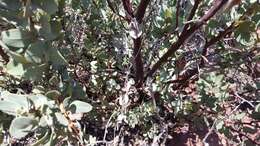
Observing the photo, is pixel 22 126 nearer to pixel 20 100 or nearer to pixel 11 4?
pixel 20 100

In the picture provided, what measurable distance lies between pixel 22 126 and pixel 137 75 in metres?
0.56

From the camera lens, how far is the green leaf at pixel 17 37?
97 centimetres

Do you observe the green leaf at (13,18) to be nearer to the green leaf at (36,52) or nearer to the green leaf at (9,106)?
the green leaf at (36,52)

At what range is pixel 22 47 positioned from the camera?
40.6 inches

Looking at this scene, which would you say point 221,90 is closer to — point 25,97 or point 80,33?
point 80,33

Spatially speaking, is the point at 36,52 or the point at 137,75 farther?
the point at 137,75

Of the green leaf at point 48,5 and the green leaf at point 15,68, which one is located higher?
the green leaf at point 48,5

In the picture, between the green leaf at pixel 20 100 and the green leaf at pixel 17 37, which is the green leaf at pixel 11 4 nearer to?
the green leaf at pixel 17 37

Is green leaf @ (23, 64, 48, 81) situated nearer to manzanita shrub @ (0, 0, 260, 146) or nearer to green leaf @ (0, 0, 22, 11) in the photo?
manzanita shrub @ (0, 0, 260, 146)

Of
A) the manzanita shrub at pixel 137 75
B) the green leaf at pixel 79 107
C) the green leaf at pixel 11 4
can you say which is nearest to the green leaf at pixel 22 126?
the manzanita shrub at pixel 137 75

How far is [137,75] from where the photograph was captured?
5.00 ft

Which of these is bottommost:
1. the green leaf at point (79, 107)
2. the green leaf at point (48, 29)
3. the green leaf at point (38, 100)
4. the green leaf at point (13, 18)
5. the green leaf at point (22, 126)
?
the green leaf at point (22, 126)

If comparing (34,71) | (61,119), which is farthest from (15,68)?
(61,119)

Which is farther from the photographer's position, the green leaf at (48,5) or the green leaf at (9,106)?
the green leaf at (9,106)
